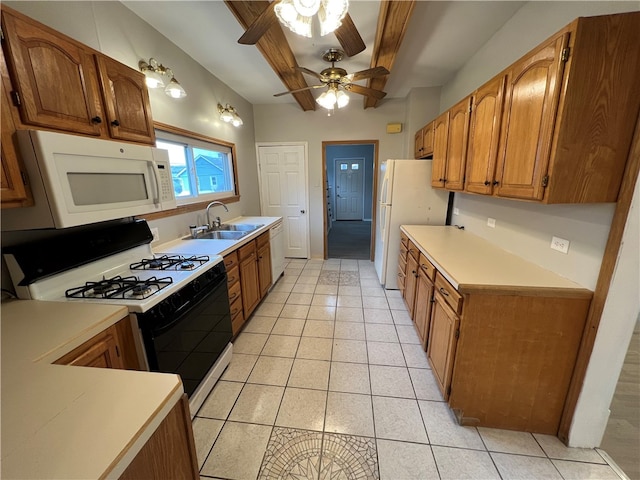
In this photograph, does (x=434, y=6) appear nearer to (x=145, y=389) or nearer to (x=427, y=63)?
(x=427, y=63)

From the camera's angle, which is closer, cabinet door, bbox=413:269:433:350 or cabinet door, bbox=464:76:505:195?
cabinet door, bbox=464:76:505:195

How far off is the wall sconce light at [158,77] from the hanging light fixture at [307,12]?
120 centimetres

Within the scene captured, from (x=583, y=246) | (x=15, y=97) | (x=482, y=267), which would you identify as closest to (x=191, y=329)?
(x=15, y=97)

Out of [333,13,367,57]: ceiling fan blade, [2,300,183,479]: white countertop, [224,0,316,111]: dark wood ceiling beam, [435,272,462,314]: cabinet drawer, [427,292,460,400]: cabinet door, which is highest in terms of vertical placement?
[224,0,316,111]: dark wood ceiling beam

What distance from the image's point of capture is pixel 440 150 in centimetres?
269

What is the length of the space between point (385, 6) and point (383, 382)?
2.62m

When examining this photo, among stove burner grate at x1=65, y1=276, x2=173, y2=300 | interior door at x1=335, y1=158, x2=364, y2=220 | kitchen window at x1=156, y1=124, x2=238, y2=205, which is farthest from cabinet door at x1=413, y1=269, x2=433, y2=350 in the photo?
interior door at x1=335, y1=158, x2=364, y2=220

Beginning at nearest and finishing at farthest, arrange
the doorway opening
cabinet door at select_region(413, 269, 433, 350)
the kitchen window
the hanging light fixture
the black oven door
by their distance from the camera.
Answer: the hanging light fixture
the black oven door
cabinet door at select_region(413, 269, 433, 350)
the kitchen window
the doorway opening

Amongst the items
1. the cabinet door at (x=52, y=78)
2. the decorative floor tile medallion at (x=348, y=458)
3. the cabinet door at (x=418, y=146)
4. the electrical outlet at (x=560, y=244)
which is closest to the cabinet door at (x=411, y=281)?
the electrical outlet at (x=560, y=244)

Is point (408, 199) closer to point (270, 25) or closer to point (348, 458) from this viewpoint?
point (270, 25)

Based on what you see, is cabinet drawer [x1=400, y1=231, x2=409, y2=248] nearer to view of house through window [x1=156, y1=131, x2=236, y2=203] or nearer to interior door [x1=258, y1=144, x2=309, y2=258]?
interior door [x1=258, y1=144, x2=309, y2=258]

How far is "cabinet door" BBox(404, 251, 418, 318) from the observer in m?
2.46

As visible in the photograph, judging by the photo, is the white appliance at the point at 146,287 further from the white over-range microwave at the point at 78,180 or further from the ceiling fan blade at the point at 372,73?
the ceiling fan blade at the point at 372,73

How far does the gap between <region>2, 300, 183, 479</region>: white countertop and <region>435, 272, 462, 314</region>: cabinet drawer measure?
1417mm
